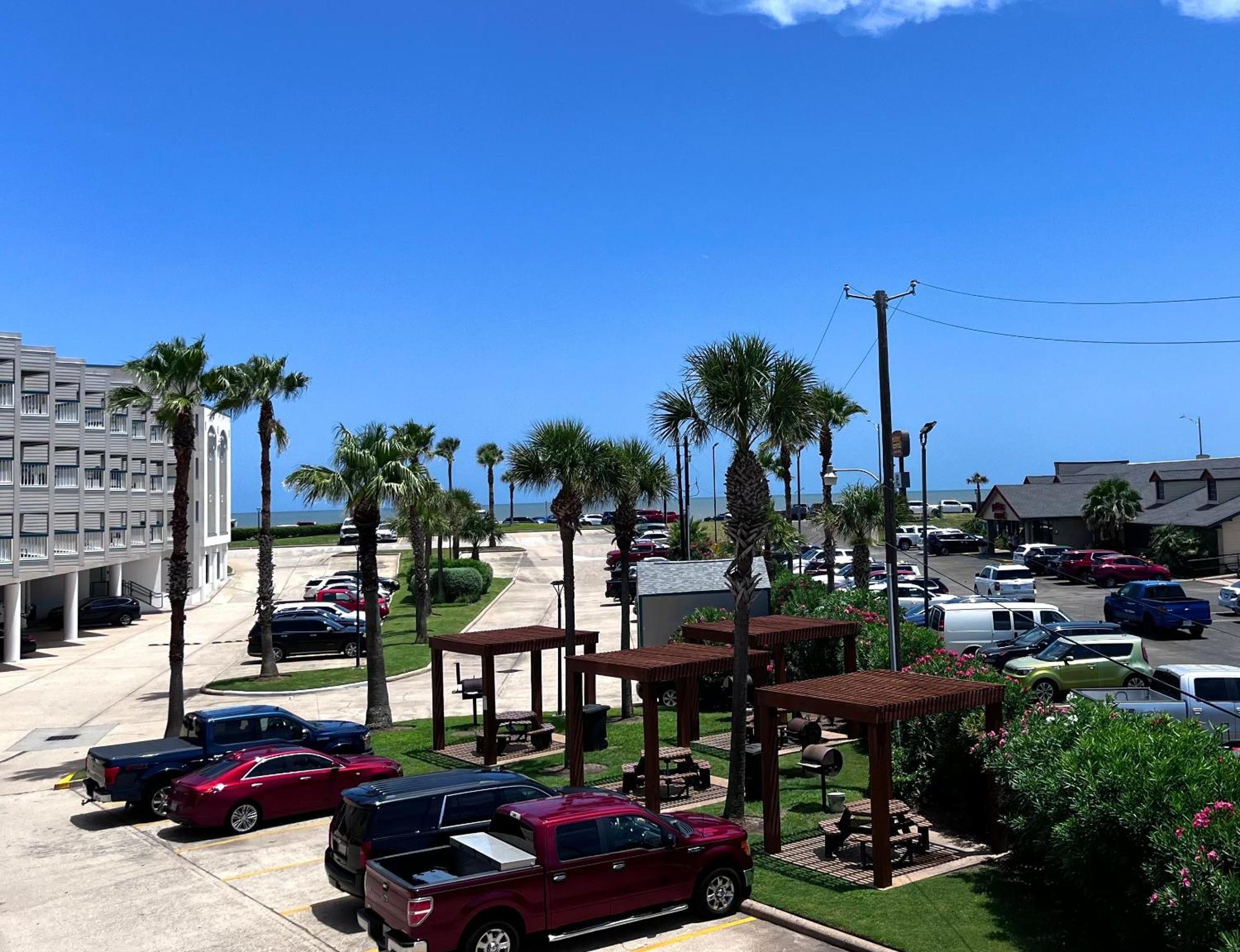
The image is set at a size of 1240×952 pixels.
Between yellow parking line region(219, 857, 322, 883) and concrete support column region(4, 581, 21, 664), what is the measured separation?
29612mm

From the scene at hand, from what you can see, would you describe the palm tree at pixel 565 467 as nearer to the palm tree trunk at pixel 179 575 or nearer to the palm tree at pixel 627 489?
the palm tree at pixel 627 489

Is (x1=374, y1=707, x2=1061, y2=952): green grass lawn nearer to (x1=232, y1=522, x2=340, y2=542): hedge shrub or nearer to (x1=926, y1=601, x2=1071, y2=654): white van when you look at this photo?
(x1=926, y1=601, x2=1071, y2=654): white van

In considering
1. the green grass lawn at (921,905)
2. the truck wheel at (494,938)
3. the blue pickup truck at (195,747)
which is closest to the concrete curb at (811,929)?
the green grass lawn at (921,905)

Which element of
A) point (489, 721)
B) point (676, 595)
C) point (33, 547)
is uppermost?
point (33, 547)

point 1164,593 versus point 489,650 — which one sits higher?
point 489,650

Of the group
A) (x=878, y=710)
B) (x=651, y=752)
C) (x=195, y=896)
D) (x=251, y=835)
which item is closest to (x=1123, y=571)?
(x=651, y=752)

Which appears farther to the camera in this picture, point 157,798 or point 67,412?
point 67,412

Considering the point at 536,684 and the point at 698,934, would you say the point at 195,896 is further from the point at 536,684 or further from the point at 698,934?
the point at 536,684

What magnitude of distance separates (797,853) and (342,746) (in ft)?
33.6

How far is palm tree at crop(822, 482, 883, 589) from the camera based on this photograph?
36875 millimetres

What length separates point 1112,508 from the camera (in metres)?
60.0

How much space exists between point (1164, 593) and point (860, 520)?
10.8 m

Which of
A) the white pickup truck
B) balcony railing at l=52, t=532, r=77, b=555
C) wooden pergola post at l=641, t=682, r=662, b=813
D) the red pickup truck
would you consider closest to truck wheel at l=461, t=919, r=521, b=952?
the red pickup truck

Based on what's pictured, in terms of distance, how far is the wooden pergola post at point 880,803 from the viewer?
12688 mm
